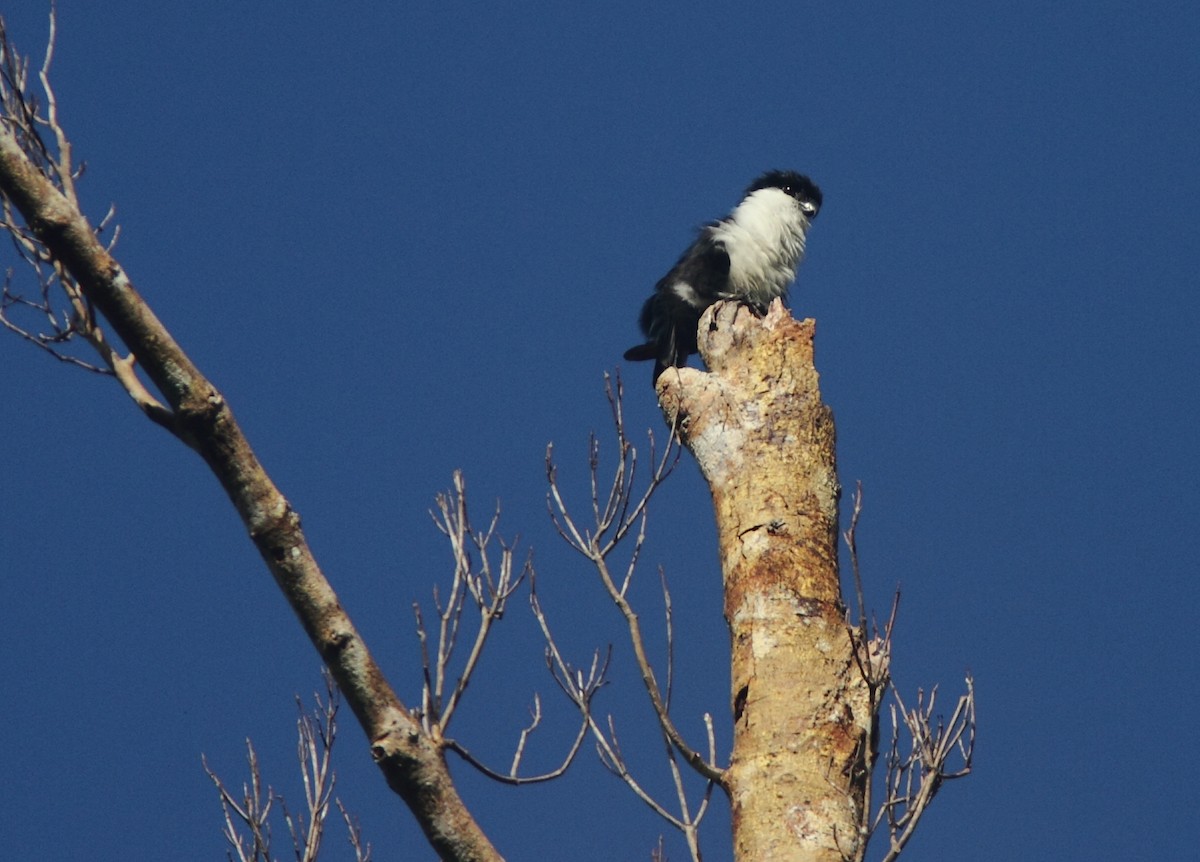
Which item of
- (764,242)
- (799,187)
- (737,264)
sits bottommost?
(737,264)

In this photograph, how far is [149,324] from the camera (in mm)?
2377

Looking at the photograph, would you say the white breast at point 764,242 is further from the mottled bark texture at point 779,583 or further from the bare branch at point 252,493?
the bare branch at point 252,493

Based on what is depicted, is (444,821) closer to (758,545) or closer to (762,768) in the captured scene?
(762,768)

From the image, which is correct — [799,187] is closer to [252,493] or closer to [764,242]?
[764,242]

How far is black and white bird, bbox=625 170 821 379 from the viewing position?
6.77 metres

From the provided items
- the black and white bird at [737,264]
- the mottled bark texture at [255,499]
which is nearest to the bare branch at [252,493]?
the mottled bark texture at [255,499]

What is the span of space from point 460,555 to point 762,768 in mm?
1057

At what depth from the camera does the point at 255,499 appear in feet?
7.95

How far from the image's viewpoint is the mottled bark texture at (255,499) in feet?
7.79

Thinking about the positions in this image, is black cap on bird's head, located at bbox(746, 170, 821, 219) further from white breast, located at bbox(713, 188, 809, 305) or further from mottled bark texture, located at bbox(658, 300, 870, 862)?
mottled bark texture, located at bbox(658, 300, 870, 862)

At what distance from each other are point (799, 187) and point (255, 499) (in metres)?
5.99

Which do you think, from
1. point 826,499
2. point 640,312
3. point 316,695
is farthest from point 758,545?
point 640,312

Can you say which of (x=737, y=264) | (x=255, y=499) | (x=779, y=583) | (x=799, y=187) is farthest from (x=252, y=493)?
(x=799, y=187)

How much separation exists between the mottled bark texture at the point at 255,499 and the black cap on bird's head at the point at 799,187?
19.4ft
